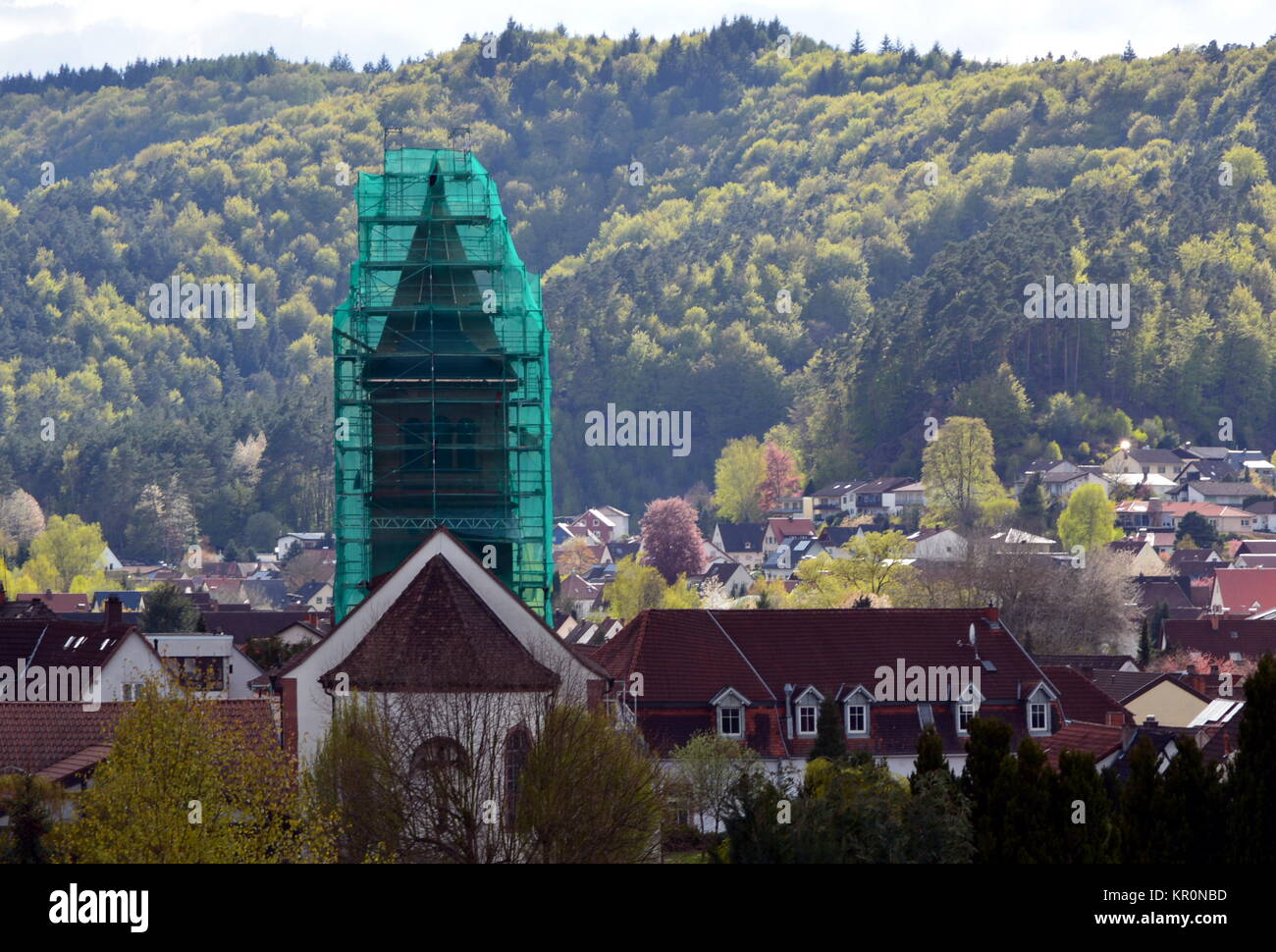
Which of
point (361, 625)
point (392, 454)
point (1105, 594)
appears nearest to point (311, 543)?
point (1105, 594)

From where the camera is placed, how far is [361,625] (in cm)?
3953

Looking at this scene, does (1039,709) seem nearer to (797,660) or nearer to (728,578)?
(797,660)

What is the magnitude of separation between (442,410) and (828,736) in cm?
1120

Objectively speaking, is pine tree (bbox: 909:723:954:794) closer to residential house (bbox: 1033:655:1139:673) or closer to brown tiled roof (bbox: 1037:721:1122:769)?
brown tiled roof (bbox: 1037:721:1122:769)

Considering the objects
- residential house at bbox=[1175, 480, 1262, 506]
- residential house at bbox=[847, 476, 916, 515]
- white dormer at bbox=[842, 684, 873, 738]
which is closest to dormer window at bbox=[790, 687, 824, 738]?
white dormer at bbox=[842, 684, 873, 738]

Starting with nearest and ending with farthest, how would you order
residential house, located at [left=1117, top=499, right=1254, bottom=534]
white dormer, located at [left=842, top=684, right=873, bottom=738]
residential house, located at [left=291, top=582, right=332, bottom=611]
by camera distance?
white dormer, located at [left=842, top=684, right=873, bottom=738]
residential house, located at [left=291, top=582, right=332, bottom=611]
residential house, located at [left=1117, top=499, right=1254, bottom=534]

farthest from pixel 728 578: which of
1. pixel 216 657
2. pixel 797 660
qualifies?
pixel 797 660

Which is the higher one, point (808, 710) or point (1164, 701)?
point (808, 710)

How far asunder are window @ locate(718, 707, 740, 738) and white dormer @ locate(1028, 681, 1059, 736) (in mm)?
7254

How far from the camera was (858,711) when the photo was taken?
53.8 meters

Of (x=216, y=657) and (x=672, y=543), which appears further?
(x=672, y=543)
